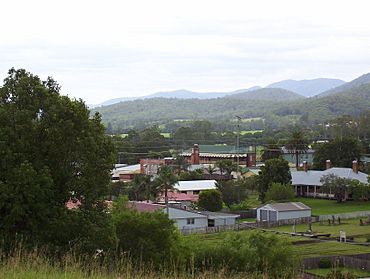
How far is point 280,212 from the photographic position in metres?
56.4

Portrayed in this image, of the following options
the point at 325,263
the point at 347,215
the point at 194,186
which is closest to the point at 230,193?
the point at 194,186

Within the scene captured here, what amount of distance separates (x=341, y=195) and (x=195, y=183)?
1512 cm

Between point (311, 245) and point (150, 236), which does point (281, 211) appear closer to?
point (311, 245)

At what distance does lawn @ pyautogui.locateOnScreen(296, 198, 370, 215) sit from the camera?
60.8 meters

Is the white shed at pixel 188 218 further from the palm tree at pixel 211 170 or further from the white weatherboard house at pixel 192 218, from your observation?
the palm tree at pixel 211 170

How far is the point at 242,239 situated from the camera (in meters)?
26.2

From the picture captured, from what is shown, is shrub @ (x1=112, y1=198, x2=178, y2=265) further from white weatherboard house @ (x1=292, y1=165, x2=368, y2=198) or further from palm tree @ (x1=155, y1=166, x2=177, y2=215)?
white weatherboard house @ (x1=292, y1=165, x2=368, y2=198)

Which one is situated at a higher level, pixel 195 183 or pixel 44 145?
pixel 44 145

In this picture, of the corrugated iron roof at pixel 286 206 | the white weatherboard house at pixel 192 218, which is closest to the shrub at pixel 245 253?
the white weatherboard house at pixel 192 218

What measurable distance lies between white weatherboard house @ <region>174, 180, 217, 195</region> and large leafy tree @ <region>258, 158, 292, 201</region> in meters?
4.85

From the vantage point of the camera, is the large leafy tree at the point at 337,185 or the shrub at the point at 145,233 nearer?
the shrub at the point at 145,233

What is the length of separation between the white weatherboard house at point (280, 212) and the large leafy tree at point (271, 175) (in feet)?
30.6

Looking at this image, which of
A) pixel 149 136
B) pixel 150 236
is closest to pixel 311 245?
pixel 150 236

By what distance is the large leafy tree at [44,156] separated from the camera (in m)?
16.5
